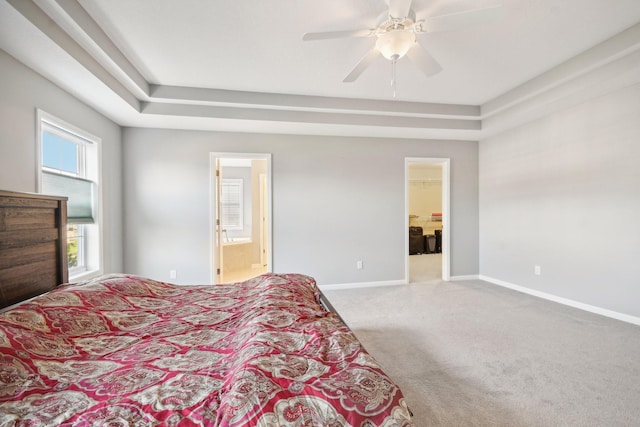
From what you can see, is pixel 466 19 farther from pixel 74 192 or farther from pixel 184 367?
pixel 74 192

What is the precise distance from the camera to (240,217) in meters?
7.54

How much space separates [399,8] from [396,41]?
27 cm

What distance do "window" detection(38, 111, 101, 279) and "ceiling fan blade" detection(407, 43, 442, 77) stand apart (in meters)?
Result: 3.13

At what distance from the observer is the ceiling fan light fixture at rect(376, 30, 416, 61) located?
193 cm

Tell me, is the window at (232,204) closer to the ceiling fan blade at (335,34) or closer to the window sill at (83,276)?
the window sill at (83,276)

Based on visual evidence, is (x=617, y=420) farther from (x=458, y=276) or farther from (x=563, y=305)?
(x=458, y=276)

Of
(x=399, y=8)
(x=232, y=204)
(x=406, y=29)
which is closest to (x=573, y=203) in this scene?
(x=406, y=29)

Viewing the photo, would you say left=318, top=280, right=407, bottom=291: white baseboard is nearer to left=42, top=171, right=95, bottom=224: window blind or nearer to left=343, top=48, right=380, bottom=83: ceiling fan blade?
left=343, top=48, right=380, bottom=83: ceiling fan blade

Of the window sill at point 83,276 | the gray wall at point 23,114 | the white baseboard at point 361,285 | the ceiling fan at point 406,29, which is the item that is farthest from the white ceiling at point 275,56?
the white baseboard at point 361,285

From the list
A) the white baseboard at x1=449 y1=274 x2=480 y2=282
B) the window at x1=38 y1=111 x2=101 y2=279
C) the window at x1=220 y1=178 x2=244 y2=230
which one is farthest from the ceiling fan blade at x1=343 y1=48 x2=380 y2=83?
the window at x1=220 y1=178 x2=244 y2=230

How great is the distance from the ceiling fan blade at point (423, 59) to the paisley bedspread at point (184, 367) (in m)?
1.94

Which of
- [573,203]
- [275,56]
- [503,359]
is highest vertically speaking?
[275,56]

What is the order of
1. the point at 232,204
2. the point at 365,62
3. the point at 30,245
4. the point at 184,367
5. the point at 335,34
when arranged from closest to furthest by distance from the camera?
the point at 184,367, the point at 30,245, the point at 335,34, the point at 365,62, the point at 232,204

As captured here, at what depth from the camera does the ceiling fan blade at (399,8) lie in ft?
5.39
